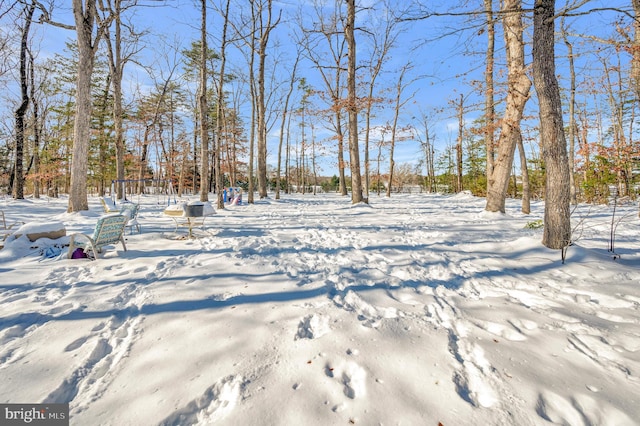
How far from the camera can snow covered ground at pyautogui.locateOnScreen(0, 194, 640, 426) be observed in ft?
4.83

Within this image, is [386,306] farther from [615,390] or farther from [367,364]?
[615,390]

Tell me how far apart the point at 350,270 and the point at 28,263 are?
4.95 metres

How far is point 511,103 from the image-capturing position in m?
7.43

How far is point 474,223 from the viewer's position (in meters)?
6.81

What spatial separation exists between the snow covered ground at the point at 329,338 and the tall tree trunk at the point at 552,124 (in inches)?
18.3

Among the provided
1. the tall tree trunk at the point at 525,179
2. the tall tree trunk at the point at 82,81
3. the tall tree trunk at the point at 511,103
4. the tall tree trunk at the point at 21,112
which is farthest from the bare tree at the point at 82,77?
the tall tree trunk at the point at 525,179

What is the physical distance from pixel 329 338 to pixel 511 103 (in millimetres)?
8746

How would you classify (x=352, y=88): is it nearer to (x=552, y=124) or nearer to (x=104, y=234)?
(x=552, y=124)

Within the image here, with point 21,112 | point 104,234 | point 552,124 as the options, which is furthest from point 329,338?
point 21,112

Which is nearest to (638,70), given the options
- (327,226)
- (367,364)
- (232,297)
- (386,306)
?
(327,226)

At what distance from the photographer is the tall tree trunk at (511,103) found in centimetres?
705

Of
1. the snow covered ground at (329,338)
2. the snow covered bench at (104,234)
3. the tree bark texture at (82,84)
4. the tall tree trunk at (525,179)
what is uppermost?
the tree bark texture at (82,84)

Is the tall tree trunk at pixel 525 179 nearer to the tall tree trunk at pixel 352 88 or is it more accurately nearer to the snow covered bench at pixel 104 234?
the tall tree trunk at pixel 352 88

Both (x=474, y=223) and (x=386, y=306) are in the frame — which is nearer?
(x=386, y=306)
